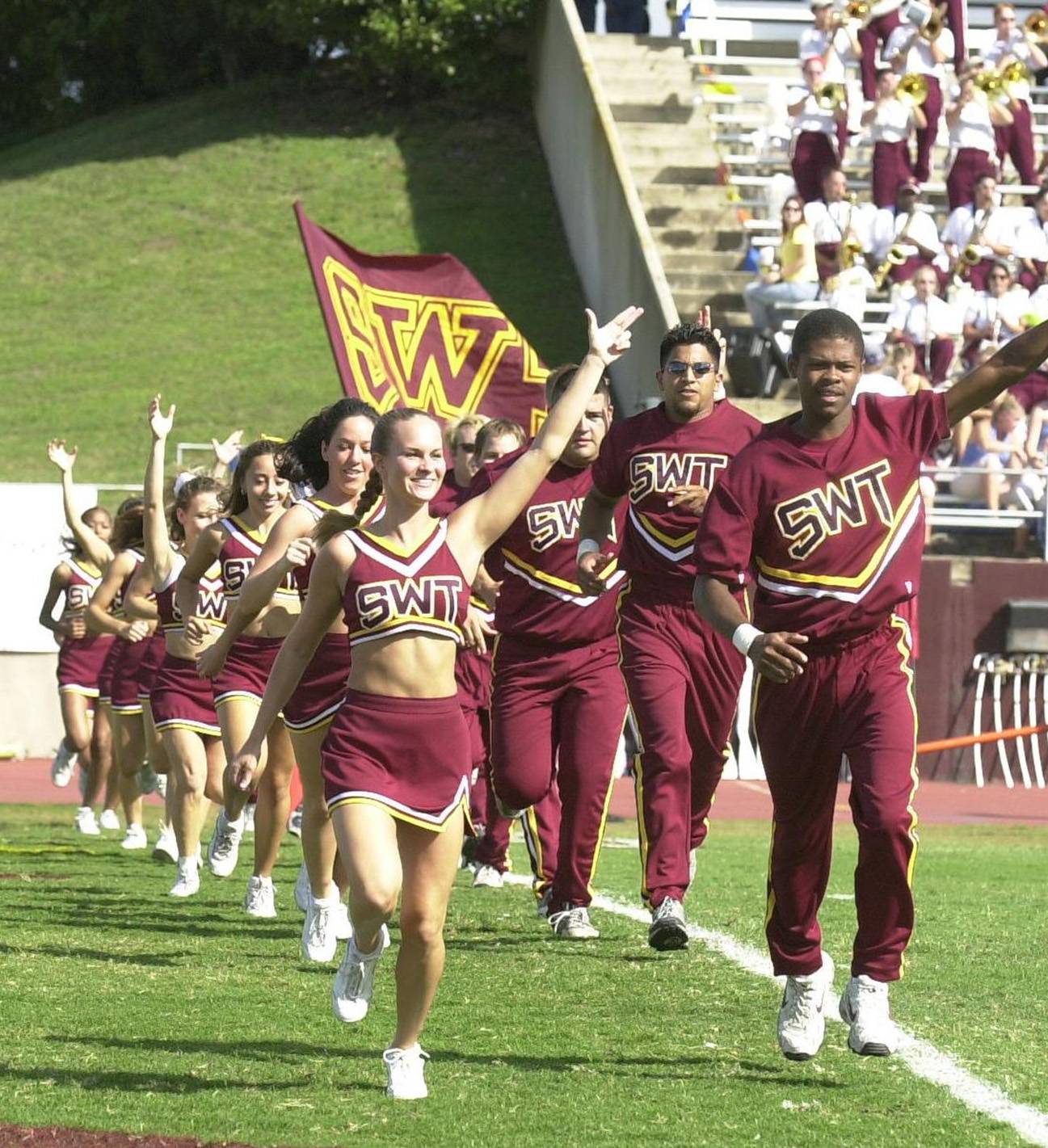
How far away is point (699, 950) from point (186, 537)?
14.7 feet

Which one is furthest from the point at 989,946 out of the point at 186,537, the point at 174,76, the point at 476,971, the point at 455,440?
the point at 174,76

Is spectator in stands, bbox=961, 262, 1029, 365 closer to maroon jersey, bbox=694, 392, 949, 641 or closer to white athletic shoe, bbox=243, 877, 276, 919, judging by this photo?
white athletic shoe, bbox=243, 877, 276, 919

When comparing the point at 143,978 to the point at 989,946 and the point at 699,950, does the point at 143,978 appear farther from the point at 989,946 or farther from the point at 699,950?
the point at 989,946

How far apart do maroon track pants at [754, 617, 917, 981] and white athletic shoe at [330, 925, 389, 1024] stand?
1168 mm

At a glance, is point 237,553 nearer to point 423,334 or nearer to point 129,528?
point 129,528

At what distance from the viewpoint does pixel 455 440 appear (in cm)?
1193

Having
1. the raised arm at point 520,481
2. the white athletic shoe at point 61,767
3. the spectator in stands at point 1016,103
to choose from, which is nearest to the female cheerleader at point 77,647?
the white athletic shoe at point 61,767

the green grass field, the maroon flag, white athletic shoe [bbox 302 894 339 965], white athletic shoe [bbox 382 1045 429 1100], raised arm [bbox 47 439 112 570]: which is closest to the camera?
the green grass field

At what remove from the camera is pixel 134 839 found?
1387 centimetres

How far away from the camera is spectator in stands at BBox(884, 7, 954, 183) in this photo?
79.8 feet

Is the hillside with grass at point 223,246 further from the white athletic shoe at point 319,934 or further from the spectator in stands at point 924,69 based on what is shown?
the white athletic shoe at point 319,934

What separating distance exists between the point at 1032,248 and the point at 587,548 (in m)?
15.3

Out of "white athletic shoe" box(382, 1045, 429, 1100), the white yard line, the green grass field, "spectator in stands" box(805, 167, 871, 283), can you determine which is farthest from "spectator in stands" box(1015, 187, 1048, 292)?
"white athletic shoe" box(382, 1045, 429, 1100)

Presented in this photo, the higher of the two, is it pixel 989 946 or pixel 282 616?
pixel 282 616
